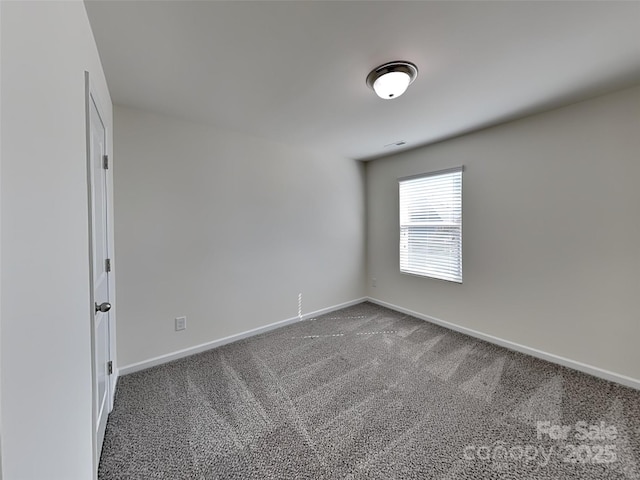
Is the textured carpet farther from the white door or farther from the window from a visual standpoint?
the window

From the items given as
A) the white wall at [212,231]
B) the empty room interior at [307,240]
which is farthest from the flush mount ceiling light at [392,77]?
the white wall at [212,231]

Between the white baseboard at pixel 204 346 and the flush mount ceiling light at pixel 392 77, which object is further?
the white baseboard at pixel 204 346

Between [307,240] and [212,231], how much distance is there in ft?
4.18

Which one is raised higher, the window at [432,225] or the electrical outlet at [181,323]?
the window at [432,225]

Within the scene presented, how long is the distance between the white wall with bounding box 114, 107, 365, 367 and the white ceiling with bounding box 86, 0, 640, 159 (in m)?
0.42

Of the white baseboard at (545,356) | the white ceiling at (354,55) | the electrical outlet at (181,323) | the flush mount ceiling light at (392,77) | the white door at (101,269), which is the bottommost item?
the white baseboard at (545,356)

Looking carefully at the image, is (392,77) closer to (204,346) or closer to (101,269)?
(101,269)

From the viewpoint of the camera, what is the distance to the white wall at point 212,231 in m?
2.30

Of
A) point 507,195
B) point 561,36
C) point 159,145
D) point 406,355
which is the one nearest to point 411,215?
point 507,195

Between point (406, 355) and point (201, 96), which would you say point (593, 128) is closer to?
point (406, 355)

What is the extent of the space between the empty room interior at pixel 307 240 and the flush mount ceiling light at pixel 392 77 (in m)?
0.02

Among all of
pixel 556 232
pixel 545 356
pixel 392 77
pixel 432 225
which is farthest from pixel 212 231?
pixel 545 356

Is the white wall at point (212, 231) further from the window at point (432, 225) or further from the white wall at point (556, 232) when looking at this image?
the white wall at point (556, 232)

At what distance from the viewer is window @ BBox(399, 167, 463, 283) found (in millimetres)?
3129
